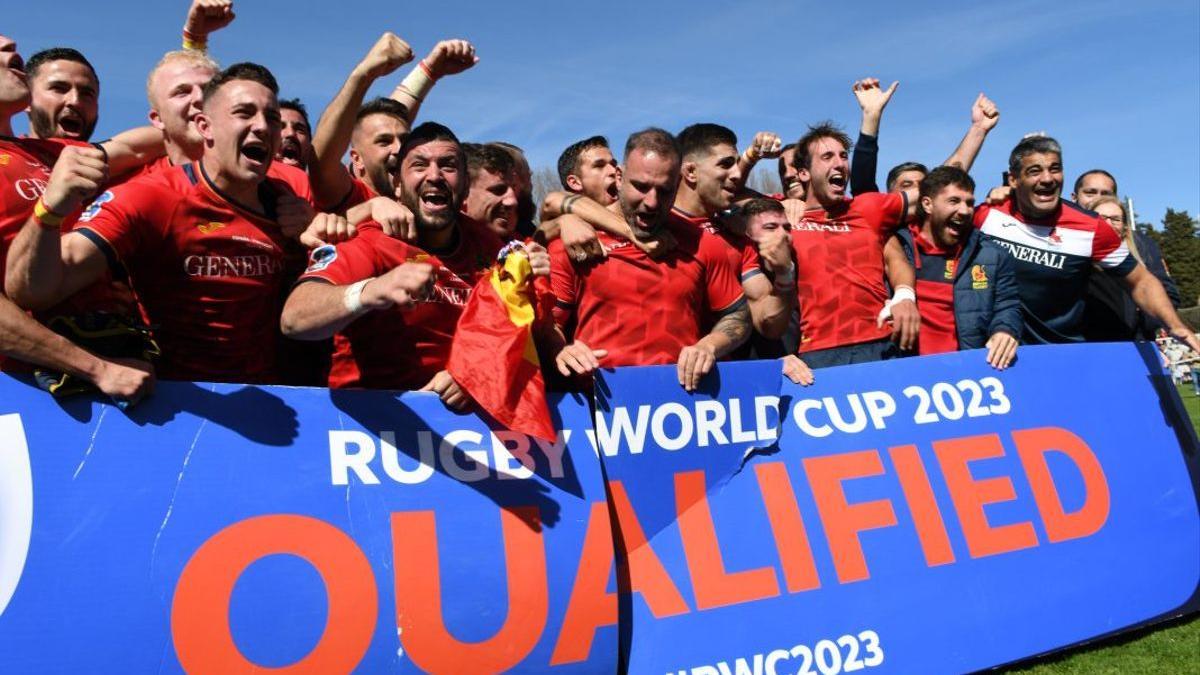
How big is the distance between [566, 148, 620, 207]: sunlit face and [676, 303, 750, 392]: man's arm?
1.29 m

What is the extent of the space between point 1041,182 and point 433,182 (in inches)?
154

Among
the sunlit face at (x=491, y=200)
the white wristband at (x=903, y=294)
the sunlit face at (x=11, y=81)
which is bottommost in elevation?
the white wristband at (x=903, y=294)

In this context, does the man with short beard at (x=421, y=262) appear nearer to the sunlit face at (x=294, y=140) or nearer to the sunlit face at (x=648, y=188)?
the sunlit face at (x=648, y=188)

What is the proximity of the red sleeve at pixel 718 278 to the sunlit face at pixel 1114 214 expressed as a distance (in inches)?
137

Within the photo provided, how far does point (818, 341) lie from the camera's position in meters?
5.35

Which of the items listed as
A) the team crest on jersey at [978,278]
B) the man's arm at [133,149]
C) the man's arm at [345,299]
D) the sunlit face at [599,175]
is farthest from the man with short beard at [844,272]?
the man's arm at [133,149]

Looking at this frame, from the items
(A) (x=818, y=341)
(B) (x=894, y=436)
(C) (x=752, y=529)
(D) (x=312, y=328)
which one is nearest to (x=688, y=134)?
(A) (x=818, y=341)

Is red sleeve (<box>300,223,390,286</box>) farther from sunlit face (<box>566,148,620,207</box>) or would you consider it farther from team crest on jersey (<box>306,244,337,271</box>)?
sunlit face (<box>566,148,620,207</box>)

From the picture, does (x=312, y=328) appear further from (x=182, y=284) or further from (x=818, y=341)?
(x=818, y=341)

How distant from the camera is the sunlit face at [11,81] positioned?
3.92m

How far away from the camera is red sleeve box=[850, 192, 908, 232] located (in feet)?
18.5

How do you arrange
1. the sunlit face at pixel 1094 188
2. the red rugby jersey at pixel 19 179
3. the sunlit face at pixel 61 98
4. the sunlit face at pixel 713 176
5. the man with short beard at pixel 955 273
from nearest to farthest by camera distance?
the red rugby jersey at pixel 19 179
the sunlit face at pixel 61 98
the sunlit face at pixel 713 176
the man with short beard at pixel 955 273
the sunlit face at pixel 1094 188

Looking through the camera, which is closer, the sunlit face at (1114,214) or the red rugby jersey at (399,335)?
the red rugby jersey at (399,335)

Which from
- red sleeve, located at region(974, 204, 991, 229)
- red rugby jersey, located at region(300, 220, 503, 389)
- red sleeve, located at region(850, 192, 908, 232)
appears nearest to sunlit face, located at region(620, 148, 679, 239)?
red rugby jersey, located at region(300, 220, 503, 389)
